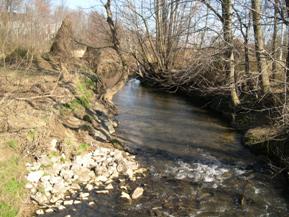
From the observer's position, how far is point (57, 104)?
13539 millimetres

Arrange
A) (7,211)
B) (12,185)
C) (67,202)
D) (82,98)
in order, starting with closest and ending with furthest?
(7,211)
(12,185)
(67,202)
(82,98)

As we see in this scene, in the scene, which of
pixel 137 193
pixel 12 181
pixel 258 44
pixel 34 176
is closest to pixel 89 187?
pixel 137 193

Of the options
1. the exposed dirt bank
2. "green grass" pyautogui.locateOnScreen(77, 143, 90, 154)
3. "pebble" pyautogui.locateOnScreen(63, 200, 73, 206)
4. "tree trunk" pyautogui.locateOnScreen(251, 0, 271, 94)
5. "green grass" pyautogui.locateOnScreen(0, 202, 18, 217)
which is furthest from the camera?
the exposed dirt bank

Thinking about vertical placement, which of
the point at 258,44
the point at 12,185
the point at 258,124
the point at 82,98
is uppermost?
the point at 258,44

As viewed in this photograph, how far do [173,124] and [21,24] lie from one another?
8.66 m

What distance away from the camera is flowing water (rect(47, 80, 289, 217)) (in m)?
8.86

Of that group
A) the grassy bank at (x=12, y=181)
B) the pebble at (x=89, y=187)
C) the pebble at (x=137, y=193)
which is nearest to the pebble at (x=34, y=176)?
the grassy bank at (x=12, y=181)

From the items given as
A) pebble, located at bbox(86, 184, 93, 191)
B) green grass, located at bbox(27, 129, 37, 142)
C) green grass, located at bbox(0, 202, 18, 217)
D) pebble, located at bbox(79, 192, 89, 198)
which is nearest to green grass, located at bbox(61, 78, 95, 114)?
→ green grass, located at bbox(27, 129, 37, 142)

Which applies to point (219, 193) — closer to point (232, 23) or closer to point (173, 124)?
point (232, 23)

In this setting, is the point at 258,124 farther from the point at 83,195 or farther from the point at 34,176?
the point at 34,176

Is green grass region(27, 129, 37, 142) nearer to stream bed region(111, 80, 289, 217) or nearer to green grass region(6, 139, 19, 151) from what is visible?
green grass region(6, 139, 19, 151)

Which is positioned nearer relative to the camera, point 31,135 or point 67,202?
point 67,202

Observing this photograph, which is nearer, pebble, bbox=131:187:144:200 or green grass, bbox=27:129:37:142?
pebble, bbox=131:187:144:200

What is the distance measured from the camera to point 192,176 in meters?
10.7
